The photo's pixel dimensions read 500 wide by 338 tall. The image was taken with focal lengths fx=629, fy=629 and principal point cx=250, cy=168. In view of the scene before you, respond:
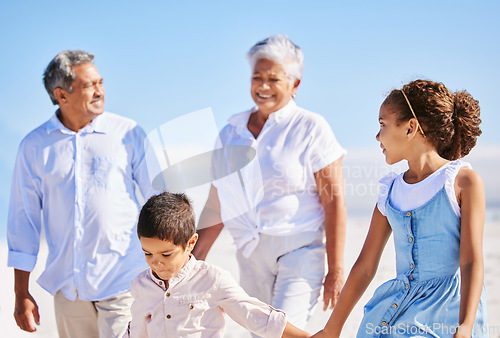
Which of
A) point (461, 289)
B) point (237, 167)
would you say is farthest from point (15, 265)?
point (461, 289)

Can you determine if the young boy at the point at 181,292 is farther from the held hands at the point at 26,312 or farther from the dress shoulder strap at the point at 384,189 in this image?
the held hands at the point at 26,312

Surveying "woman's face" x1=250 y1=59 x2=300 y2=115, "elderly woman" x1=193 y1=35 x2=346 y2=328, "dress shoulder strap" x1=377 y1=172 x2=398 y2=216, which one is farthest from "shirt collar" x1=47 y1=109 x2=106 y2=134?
"dress shoulder strap" x1=377 y1=172 x2=398 y2=216

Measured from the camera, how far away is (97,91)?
383cm

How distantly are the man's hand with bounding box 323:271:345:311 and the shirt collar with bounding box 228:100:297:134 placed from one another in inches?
37.5

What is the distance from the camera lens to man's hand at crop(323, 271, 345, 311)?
11.4 feet

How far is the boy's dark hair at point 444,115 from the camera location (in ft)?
8.05

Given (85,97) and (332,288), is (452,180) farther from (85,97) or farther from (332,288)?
(85,97)

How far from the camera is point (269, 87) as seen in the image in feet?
12.4

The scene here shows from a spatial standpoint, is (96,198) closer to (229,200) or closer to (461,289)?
(229,200)

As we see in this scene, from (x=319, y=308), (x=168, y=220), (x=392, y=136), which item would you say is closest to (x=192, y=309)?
(x=168, y=220)

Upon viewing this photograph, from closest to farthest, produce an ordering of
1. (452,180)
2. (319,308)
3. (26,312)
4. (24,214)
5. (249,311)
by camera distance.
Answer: (452,180) → (249,311) → (26,312) → (24,214) → (319,308)

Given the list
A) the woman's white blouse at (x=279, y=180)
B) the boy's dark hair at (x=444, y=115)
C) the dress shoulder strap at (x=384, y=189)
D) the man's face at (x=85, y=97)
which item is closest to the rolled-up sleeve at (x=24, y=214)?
the man's face at (x=85, y=97)

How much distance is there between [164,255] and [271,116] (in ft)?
4.90

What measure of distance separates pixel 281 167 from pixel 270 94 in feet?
1.56
